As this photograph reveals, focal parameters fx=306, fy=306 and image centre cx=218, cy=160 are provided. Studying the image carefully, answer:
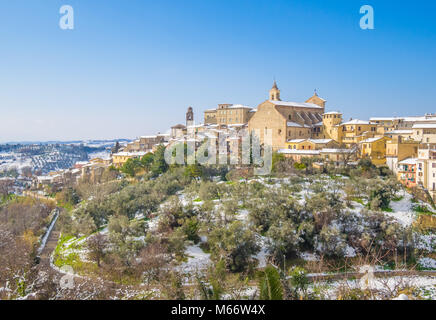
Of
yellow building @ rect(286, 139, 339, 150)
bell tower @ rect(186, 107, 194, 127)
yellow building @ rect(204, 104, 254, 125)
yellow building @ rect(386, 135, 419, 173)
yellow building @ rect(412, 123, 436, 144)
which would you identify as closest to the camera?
yellow building @ rect(386, 135, 419, 173)

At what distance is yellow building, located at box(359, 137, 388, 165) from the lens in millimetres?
27206

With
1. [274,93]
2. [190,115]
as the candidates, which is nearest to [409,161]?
[274,93]

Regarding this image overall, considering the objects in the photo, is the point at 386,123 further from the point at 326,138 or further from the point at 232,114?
the point at 232,114

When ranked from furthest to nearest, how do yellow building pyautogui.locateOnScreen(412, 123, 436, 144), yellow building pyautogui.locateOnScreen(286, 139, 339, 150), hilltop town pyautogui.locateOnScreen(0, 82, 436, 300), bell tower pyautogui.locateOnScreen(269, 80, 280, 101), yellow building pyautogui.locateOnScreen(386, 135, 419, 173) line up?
1. bell tower pyautogui.locateOnScreen(269, 80, 280, 101)
2. yellow building pyautogui.locateOnScreen(286, 139, 339, 150)
3. yellow building pyautogui.locateOnScreen(412, 123, 436, 144)
4. yellow building pyautogui.locateOnScreen(386, 135, 419, 173)
5. hilltop town pyautogui.locateOnScreen(0, 82, 436, 300)

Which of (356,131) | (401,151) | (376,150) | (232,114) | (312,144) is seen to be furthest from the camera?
(232,114)

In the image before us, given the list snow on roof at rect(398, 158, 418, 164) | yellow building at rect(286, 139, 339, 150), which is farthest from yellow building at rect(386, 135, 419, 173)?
yellow building at rect(286, 139, 339, 150)

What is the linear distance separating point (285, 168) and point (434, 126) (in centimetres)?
1310

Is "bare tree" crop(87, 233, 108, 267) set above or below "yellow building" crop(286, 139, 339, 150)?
below

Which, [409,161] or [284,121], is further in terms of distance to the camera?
[284,121]

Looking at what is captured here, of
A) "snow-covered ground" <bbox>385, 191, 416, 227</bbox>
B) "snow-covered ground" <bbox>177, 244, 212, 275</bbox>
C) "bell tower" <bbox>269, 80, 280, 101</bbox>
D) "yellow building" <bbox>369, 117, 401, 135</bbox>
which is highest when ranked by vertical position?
"bell tower" <bbox>269, 80, 280, 101</bbox>

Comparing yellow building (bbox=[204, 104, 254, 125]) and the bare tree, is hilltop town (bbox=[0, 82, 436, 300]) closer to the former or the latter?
the bare tree

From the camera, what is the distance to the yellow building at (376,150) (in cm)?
2721

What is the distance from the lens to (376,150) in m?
27.7
